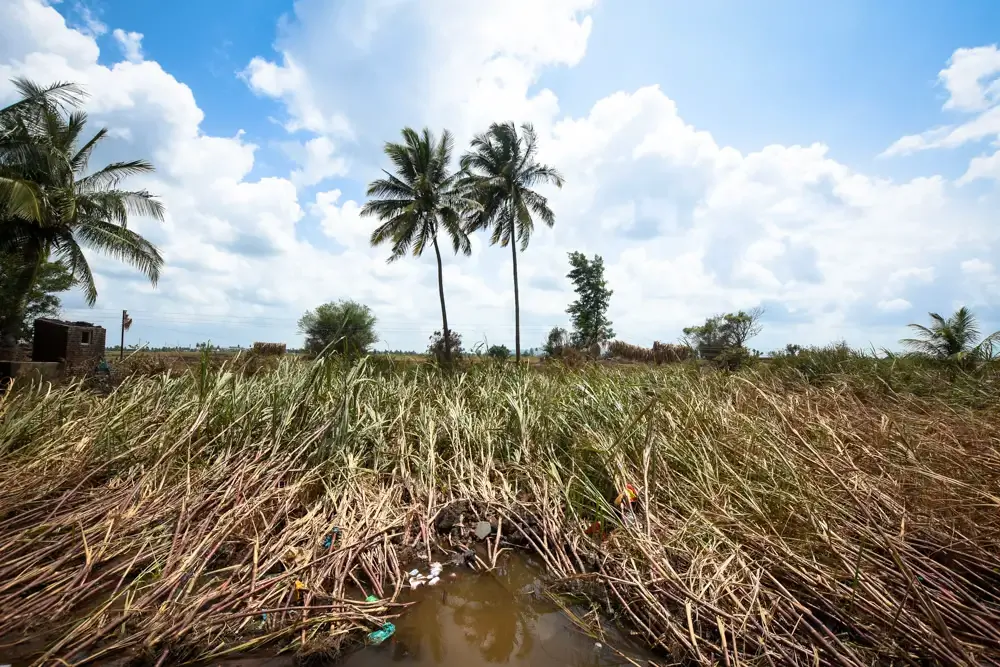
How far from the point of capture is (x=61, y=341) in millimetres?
15328

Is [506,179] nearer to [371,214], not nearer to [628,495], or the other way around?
[371,214]

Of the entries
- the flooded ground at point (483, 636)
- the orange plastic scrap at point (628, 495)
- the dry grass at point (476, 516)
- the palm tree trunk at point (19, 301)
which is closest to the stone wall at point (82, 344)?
the palm tree trunk at point (19, 301)

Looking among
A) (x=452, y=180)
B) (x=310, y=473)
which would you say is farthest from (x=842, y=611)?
(x=452, y=180)

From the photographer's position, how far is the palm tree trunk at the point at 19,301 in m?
13.9

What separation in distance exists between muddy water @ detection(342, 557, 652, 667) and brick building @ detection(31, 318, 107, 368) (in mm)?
18711

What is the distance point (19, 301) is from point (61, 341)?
5.72ft

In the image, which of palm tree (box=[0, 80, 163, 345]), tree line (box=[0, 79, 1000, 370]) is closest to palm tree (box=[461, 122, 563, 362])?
tree line (box=[0, 79, 1000, 370])

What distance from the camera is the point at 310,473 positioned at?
301 centimetres

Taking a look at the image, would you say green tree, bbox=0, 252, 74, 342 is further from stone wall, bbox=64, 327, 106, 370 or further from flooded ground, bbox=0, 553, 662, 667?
flooded ground, bbox=0, 553, 662, 667

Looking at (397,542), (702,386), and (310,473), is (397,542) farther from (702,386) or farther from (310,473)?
(702,386)

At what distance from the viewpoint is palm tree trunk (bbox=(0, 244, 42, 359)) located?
13.9m

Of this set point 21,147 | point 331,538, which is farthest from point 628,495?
point 21,147

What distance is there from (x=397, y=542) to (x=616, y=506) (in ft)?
5.11

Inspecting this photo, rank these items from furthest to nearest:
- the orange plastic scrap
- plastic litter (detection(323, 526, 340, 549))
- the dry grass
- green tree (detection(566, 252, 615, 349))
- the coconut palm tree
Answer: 1. green tree (detection(566, 252, 615, 349))
2. the coconut palm tree
3. the orange plastic scrap
4. plastic litter (detection(323, 526, 340, 549))
5. the dry grass
